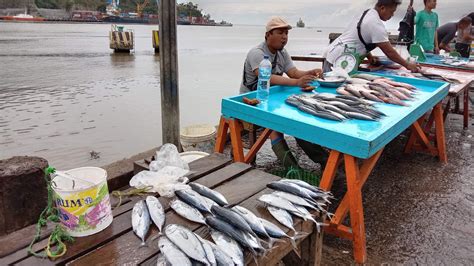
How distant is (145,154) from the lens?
531 centimetres

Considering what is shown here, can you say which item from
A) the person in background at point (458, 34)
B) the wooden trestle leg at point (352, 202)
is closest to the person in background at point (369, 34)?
the wooden trestle leg at point (352, 202)

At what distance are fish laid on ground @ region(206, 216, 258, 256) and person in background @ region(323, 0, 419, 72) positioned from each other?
13.9 feet

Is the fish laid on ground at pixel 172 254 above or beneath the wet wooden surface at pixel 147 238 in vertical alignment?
above

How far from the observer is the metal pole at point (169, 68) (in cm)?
368

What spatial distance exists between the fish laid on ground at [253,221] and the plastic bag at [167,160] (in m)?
0.85

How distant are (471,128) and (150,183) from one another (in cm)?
731

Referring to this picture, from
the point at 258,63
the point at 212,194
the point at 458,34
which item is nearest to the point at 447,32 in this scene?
the point at 458,34

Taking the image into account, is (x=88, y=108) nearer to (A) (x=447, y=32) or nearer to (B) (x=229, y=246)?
(B) (x=229, y=246)

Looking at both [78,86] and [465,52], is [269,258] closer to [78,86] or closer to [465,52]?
[465,52]

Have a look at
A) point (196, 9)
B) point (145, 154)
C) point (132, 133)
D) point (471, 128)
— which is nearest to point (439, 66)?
point (471, 128)

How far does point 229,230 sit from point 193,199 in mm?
377

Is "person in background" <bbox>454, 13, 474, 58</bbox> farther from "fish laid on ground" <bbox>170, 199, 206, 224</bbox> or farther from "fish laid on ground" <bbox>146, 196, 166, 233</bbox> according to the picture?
"fish laid on ground" <bbox>146, 196, 166, 233</bbox>

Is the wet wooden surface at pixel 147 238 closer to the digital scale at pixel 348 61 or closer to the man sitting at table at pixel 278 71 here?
the man sitting at table at pixel 278 71

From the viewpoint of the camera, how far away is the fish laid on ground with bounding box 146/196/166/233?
6.20ft
